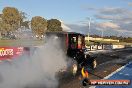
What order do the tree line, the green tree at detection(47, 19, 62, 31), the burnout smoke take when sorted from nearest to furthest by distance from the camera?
1. the burnout smoke
2. the tree line
3. the green tree at detection(47, 19, 62, 31)

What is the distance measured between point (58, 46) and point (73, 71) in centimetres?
195

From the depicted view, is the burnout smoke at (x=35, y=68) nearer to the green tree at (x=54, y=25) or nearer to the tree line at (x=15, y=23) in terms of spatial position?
the tree line at (x=15, y=23)

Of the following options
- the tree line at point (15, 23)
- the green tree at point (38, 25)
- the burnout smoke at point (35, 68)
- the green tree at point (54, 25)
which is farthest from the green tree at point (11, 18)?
the burnout smoke at point (35, 68)

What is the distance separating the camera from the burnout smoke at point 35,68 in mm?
14680

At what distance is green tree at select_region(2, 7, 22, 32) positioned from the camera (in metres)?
136

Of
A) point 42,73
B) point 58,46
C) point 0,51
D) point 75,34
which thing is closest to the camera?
point 42,73

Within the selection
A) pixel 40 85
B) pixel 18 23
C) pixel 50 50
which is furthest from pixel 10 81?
pixel 18 23

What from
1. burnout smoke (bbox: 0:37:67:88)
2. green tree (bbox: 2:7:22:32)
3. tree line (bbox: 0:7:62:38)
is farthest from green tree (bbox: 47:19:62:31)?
burnout smoke (bbox: 0:37:67:88)

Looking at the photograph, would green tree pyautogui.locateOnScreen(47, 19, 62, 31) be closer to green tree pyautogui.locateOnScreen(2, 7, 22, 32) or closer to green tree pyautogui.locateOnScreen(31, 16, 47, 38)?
green tree pyautogui.locateOnScreen(31, 16, 47, 38)

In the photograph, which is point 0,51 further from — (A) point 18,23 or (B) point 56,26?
(B) point 56,26

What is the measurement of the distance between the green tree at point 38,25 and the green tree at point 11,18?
12.6 m

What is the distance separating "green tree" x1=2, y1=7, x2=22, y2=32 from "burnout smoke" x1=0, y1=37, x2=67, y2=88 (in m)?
117

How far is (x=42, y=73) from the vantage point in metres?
17.0

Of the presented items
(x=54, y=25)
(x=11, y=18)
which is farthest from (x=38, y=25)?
(x=11, y=18)
